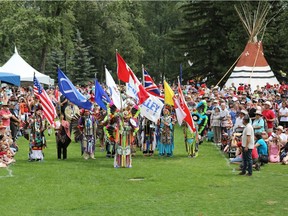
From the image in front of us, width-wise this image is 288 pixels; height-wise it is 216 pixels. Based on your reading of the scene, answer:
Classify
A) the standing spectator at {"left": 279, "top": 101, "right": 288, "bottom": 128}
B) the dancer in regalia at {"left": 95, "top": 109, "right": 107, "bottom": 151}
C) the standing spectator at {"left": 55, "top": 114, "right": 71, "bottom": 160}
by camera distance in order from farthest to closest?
the standing spectator at {"left": 279, "top": 101, "right": 288, "bottom": 128}
the dancer in regalia at {"left": 95, "top": 109, "right": 107, "bottom": 151}
the standing spectator at {"left": 55, "top": 114, "right": 71, "bottom": 160}

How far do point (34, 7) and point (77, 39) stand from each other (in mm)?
11638

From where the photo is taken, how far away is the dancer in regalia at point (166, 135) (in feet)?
67.6

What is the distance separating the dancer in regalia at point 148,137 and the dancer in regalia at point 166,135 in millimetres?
267

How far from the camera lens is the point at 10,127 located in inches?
902

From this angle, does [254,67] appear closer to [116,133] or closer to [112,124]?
[112,124]

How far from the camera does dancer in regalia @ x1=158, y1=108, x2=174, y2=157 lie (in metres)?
20.6

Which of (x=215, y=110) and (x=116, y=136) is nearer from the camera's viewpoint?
(x=116, y=136)

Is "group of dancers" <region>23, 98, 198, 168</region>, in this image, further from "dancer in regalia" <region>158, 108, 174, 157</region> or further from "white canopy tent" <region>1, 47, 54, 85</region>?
"white canopy tent" <region>1, 47, 54, 85</region>

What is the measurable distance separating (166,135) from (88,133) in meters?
2.51

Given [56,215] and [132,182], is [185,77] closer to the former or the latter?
[132,182]

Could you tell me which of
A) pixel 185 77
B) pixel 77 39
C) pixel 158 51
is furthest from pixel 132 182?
pixel 158 51

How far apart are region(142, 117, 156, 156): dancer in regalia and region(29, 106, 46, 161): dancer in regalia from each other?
3.54m

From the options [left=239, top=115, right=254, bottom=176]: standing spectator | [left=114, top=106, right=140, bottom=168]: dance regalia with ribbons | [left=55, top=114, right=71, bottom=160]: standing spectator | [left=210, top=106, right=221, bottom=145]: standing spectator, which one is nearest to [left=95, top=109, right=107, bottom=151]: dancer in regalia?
[left=55, top=114, right=71, bottom=160]: standing spectator

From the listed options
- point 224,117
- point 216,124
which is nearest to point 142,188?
point 224,117
